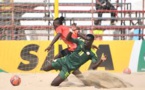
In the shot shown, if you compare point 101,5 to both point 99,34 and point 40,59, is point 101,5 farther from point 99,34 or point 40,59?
point 40,59

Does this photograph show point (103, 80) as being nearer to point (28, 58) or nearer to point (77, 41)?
point (77, 41)

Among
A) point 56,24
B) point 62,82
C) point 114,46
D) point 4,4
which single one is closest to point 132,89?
point 62,82

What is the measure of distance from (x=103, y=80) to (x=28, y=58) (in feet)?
13.5

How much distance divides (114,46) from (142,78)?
2595 millimetres

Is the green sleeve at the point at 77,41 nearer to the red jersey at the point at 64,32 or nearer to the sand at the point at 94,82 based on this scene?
the red jersey at the point at 64,32

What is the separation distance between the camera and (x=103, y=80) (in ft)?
28.9

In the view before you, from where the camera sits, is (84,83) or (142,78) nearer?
(84,83)

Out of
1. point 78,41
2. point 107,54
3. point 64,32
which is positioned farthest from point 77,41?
point 107,54

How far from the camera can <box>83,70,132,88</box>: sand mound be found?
336 inches

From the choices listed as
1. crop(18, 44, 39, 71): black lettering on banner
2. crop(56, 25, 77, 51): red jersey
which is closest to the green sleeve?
crop(56, 25, 77, 51): red jersey

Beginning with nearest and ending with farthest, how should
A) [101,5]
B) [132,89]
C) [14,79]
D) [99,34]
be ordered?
[132,89] < [14,79] < [99,34] < [101,5]

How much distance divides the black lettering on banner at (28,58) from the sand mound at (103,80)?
3.54 m

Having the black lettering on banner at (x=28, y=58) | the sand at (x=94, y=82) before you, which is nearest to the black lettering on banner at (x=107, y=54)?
the black lettering on banner at (x=28, y=58)

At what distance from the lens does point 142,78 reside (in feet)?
33.4
